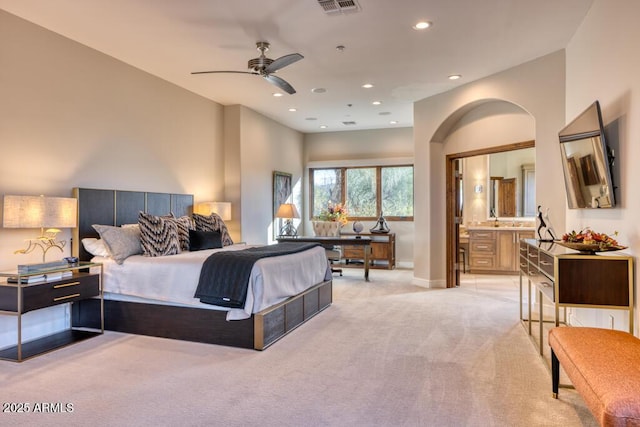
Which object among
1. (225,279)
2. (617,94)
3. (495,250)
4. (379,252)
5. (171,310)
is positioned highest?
(617,94)

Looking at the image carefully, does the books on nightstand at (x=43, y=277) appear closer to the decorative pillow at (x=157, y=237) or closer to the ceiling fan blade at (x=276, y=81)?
the decorative pillow at (x=157, y=237)

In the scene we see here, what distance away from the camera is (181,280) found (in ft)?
12.2

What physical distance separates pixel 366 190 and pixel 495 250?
9.73 ft

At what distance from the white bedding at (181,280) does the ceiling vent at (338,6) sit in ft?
7.39

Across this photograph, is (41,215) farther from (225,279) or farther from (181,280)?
(225,279)

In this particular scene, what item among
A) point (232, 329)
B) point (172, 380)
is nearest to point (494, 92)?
point (232, 329)

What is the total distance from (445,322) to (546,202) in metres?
1.79

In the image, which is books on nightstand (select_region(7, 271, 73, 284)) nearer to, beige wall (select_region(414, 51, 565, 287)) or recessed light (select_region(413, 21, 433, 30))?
recessed light (select_region(413, 21, 433, 30))

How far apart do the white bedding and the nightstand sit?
0.19m

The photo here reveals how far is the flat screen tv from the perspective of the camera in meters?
2.95

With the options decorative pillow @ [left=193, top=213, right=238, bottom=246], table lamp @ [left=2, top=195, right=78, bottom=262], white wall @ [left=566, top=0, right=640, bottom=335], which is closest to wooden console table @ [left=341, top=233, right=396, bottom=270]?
decorative pillow @ [left=193, top=213, right=238, bottom=246]

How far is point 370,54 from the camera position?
4.54 m

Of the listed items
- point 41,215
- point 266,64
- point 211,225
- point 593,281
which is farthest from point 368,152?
point 41,215

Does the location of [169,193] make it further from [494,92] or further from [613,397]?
[613,397]
